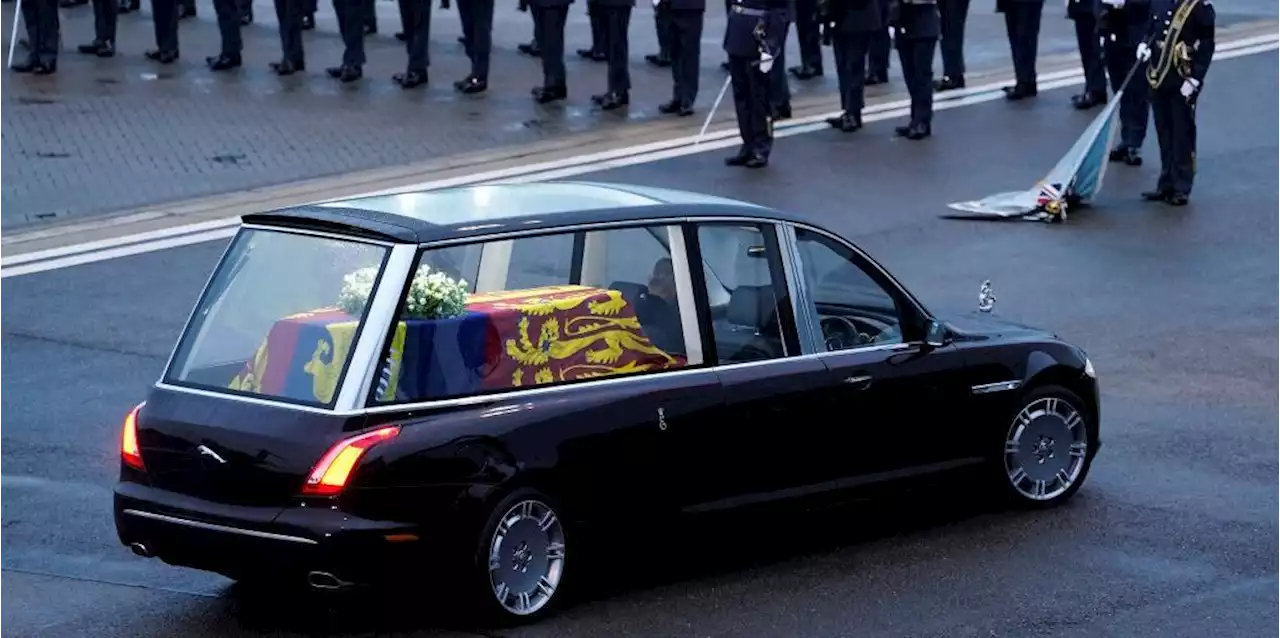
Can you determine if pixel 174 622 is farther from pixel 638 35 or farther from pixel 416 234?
pixel 638 35

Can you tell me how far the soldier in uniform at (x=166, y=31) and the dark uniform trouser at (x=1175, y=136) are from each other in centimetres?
1067

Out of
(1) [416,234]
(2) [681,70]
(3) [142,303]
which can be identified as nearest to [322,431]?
(1) [416,234]

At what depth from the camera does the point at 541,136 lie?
18984mm

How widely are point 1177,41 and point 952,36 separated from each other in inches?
231

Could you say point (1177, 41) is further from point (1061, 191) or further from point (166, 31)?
point (166, 31)

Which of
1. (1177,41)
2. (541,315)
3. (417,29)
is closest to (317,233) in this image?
(541,315)

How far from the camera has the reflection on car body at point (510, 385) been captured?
23.5ft

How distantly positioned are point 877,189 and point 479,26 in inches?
213

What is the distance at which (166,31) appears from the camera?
2267 centimetres


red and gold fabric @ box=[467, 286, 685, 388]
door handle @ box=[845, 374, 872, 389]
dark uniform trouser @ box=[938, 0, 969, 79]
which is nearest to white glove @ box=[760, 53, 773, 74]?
dark uniform trouser @ box=[938, 0, 969, 79]

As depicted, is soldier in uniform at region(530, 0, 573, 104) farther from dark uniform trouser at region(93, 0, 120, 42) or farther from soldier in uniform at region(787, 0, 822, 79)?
dark uniform trouser at region(93, 0, 120, 42)

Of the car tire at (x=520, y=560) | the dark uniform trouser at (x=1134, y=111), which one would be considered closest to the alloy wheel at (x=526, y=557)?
the car tire at (x=520, y=560)

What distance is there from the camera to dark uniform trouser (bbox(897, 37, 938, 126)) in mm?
19031

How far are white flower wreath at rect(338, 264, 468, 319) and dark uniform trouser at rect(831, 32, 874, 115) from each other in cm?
1236
